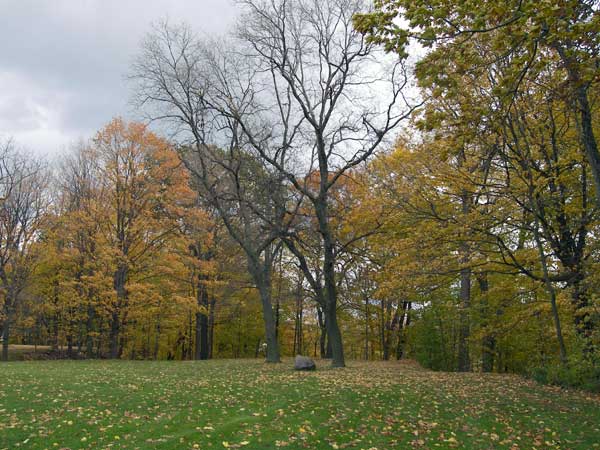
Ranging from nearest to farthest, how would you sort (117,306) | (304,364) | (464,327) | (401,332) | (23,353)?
(304,364), (464,327), (117,306), (23,353), (401,332)

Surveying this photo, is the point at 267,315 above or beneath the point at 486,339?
above

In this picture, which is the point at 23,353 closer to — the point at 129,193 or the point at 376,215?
the point at 129,193

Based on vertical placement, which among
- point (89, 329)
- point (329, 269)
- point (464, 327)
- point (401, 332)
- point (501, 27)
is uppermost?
point (501, 27)

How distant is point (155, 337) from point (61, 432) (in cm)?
2333

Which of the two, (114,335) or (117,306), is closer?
(117,306)

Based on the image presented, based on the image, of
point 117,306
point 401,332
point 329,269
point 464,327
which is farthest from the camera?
point 401,332

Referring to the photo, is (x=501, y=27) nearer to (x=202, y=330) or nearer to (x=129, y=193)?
(x=129, y=193)

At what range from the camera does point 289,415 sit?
766 centimetres

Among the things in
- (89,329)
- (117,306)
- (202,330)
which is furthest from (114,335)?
(202,330)

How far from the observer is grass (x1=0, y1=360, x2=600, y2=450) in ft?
21.1

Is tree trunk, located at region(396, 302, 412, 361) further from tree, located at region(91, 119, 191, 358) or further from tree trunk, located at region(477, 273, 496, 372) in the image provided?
tree, located at region(91, 119, 191, 358)

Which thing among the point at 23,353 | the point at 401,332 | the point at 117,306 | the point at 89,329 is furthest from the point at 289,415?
the point at 401,332

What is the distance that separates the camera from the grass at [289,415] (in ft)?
21.1

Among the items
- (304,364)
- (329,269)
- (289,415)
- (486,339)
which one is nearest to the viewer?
(289,415)
